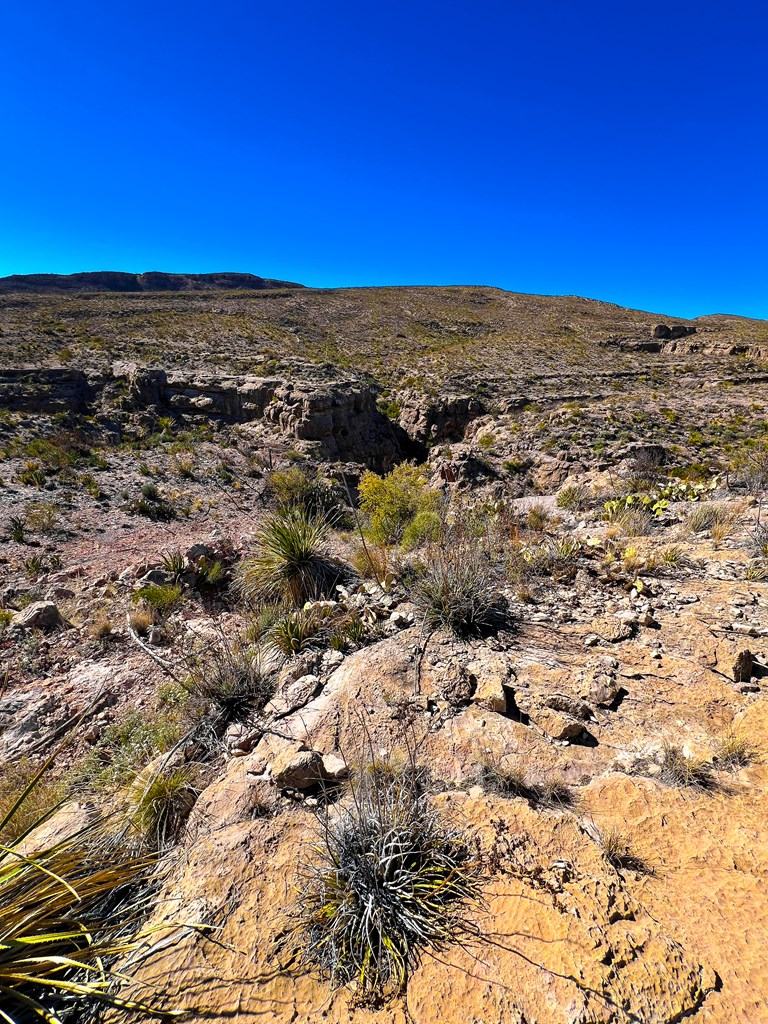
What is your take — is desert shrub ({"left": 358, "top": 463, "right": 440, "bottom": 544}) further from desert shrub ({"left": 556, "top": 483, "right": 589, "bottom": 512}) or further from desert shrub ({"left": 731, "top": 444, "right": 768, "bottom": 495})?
desert shrub ({"left": 731, "top": 444, "right": 768, "bottom": 495})

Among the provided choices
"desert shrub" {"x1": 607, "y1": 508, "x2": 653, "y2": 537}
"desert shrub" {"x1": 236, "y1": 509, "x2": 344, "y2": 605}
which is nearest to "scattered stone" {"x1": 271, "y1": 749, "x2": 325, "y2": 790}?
"desert shrub" {"x1": 236, "y1": 509, "x2": 344, "y2": 605}

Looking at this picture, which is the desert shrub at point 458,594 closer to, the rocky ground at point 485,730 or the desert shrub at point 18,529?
the rocky ground at point 485,730

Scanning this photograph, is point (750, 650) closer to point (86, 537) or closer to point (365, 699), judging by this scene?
point (365, 699)

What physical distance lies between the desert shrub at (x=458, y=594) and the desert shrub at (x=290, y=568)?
1.76 meters

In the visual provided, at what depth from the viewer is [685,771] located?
2.50 meters

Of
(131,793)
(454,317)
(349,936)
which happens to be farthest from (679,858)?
(454,317)

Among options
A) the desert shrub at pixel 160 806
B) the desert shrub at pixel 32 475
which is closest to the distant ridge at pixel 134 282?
the desert shrub at pixel 32 475

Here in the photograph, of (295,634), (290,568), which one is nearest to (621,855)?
(295,634)

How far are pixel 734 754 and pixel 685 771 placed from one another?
37cm

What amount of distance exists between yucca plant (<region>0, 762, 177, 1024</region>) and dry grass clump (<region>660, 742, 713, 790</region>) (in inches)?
106

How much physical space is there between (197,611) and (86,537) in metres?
4.89

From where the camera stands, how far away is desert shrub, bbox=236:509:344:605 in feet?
19.5

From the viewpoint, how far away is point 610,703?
10.3 ft

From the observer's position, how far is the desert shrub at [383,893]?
1.78 m
